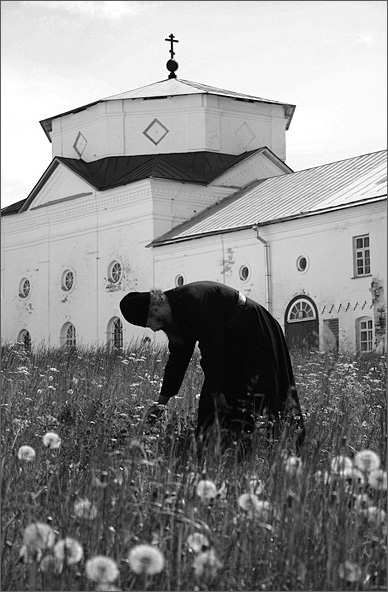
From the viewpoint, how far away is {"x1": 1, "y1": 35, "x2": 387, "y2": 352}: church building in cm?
3128

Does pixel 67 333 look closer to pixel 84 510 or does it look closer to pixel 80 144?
pixel 80 144

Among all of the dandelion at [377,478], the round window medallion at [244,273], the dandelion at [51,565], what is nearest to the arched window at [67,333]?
the round window medallion at [244,273]

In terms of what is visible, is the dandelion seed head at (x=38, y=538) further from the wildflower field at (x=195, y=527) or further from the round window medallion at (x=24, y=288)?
the round window medallion at (x=24, y=288)

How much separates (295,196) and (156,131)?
9.97 metres

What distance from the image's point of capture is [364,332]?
3048 cm

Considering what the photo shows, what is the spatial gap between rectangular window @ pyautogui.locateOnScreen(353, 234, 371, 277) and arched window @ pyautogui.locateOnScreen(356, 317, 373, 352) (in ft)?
4.39

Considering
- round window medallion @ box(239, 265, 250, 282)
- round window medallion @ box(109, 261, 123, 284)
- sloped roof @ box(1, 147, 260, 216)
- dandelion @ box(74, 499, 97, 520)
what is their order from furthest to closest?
sloped roof @ box(1, 147, 260, 216) < round window medallion @ box(109, 261, 123, 284) < round window medallion @ box(239, 265, 250, 282) < dandelion @ box(74, 499, 97, 520)

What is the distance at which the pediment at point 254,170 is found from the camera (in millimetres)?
40531

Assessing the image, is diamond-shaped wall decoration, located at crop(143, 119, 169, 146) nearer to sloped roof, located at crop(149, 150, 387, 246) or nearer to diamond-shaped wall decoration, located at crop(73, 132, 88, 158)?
diamond-shaped wall decoration, located at crop(73, 132, 88, 158)

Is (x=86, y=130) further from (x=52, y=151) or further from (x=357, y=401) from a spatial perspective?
(x=357, y=401)

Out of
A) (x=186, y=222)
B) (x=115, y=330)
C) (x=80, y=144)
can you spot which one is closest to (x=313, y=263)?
(x=186, y=222)

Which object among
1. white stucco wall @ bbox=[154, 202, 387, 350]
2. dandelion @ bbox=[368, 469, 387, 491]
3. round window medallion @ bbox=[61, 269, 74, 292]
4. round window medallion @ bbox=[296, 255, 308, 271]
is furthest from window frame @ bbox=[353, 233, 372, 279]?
dandelion @ bbox=[368, 469, 387, 491]

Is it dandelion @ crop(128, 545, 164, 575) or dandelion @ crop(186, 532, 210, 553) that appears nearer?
dandelion @ crop(128, 545, 164, 575)

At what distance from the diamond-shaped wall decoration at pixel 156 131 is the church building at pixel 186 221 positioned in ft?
0.18
